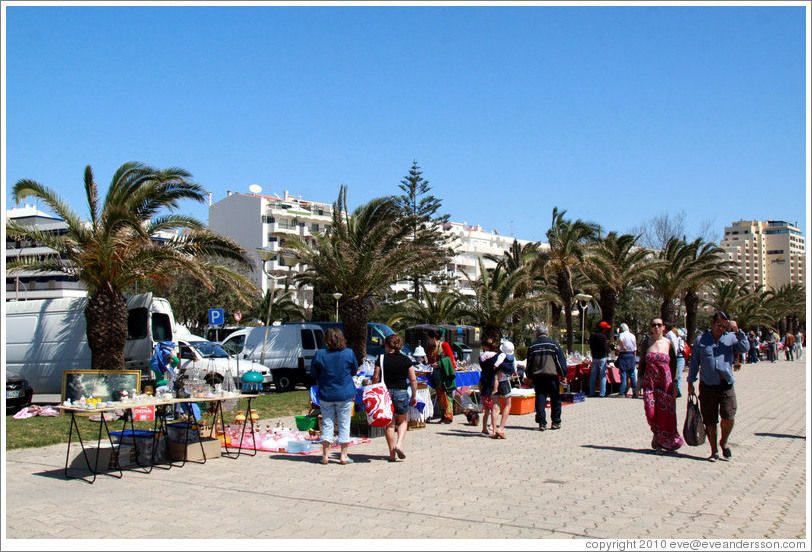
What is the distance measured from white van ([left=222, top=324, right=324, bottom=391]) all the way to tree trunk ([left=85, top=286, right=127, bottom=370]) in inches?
255

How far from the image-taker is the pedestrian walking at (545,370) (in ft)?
39.1

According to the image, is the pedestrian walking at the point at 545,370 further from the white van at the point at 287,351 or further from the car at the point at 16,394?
the white van at the point at 287,351

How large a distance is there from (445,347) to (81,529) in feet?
26.8

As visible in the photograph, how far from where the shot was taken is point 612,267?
32375 mm

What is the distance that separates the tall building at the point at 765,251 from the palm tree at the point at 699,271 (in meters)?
126

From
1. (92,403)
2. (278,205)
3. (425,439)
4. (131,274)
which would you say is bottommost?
(425,439)

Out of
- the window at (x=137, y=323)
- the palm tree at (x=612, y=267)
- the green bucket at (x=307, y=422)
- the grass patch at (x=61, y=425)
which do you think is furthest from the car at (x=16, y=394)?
the palm tree at (x=612, y=267)

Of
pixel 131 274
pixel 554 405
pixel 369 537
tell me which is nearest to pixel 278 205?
pixel 131 274

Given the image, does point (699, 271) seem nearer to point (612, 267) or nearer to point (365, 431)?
point (612, 267)

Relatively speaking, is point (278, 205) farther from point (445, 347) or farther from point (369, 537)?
point (369, 537)

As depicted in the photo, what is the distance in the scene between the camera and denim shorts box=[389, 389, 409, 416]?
9438 millimetres

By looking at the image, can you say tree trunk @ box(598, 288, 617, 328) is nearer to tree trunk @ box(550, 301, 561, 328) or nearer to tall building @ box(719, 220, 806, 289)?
tree trunk @ box(550, 301, 561, 328)

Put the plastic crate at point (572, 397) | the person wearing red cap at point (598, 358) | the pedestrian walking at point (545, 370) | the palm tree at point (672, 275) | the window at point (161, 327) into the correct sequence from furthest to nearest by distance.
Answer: the palm tree at point (672, 275), the window at point (161, 327), the person wearing red cap at point (598, 358), the plastic crate at point (572, 397), the pedestrian walking at point (545, 370)

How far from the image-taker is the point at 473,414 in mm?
12891
